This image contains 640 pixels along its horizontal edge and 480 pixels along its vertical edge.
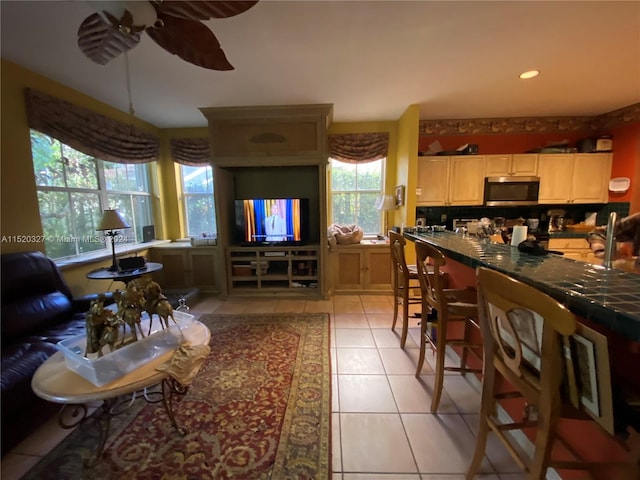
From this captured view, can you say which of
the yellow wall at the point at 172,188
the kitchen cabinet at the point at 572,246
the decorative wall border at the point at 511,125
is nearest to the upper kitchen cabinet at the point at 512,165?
the decorative wall border at the point at 511,125

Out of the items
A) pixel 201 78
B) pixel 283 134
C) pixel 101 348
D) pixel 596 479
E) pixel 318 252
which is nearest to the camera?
pixel 596 479

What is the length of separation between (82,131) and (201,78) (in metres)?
1.40

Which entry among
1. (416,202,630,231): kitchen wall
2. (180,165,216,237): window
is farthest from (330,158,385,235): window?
(180,165,216,237): window

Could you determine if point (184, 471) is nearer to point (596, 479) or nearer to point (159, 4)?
point (596, 479)

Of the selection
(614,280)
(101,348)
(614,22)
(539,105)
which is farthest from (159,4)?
(539,105)

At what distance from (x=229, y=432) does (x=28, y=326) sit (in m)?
1.66

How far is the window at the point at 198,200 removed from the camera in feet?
13.8

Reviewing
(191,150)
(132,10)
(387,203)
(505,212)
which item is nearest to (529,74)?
(387,203)

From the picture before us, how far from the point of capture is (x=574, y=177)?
3.77 metres

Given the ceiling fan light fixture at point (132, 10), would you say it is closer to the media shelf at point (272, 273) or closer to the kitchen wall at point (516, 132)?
the media shelf at point (272, 273)

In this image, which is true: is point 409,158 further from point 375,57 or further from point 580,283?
point 580,283

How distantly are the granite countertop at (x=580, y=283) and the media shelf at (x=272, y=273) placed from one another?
→ 2.29 meters

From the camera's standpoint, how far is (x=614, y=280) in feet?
3.31

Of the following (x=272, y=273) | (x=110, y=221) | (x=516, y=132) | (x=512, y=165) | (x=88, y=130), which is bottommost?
(x=272, y=273)
